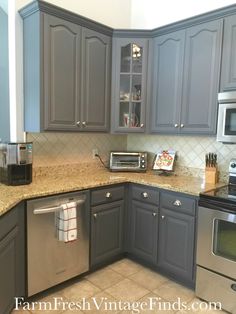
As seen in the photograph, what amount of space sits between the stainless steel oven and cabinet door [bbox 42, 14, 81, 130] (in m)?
1.44

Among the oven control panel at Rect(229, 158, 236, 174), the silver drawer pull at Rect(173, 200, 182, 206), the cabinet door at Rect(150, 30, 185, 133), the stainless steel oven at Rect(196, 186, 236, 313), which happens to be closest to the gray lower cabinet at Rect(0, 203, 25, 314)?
the silver drawer pull at Rect(173, 200, 182, 206)

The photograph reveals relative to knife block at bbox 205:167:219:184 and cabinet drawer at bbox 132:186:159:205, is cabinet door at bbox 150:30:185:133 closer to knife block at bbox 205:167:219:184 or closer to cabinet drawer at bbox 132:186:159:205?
knife block at bbox 205:167:219:184

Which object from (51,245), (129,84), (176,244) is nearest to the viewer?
(51,245)

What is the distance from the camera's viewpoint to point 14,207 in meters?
1.88

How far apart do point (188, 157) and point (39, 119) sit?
64.4 inches

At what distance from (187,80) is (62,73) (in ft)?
3.91

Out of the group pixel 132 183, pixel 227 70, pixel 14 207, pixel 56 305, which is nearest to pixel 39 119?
pixel 14 207

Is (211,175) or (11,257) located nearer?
(11,257)

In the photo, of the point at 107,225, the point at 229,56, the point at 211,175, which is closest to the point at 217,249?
the point at 211,175

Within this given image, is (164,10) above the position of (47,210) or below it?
above

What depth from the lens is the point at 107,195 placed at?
2580 millimetres

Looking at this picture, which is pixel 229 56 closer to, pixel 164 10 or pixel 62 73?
pixel 164 10

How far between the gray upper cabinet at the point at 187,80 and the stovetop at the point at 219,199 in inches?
23.0

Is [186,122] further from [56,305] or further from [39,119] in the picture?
[56,305]
